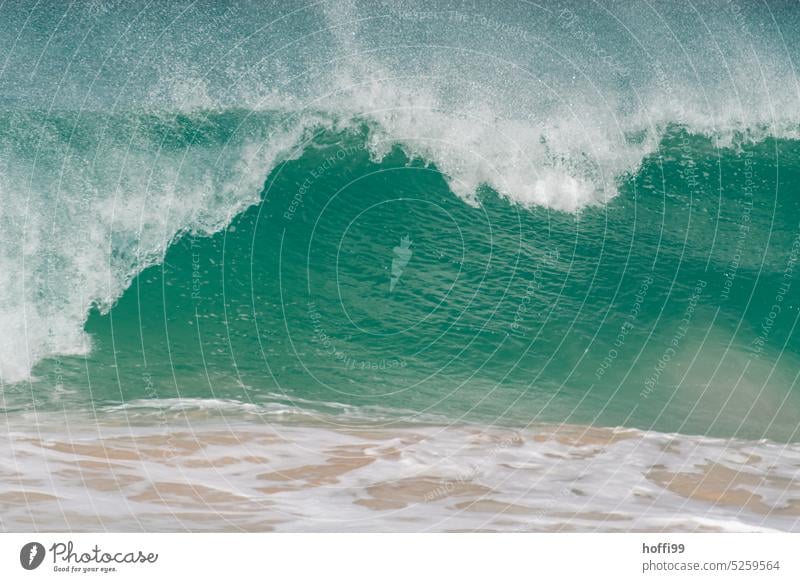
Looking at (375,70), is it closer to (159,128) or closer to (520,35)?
(520,35)
